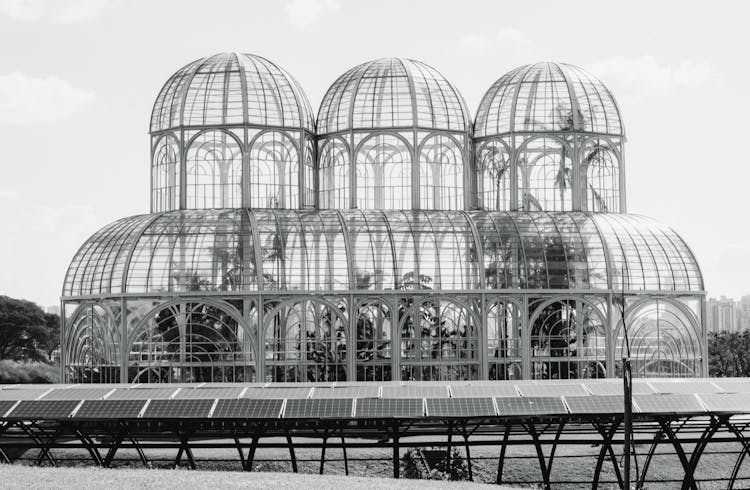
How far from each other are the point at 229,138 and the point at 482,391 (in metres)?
30.5

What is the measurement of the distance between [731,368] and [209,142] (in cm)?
6022

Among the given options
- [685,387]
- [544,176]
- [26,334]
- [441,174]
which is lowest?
[685,387]

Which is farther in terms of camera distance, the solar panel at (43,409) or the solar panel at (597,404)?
the solar panel at (43,409)

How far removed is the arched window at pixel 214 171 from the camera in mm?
74188

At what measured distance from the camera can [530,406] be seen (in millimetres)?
46188

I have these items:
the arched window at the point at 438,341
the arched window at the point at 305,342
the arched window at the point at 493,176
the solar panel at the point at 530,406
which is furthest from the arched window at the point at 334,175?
the solar panel at the point at 530,406

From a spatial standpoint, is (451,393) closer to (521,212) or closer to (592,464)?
(592,464)

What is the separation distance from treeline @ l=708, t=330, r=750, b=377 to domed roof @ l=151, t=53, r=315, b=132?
169ft

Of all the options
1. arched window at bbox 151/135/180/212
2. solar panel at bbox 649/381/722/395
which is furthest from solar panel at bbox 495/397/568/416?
arched window at bbox 151/135/180/212

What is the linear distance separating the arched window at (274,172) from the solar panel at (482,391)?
2694cm

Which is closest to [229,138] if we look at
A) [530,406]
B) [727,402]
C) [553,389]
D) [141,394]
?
[141,394]

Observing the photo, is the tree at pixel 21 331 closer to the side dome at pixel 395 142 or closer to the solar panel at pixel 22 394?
the side dome at pixel 395 142

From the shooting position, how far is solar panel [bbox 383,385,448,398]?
48.3 m

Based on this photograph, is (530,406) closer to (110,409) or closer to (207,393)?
(207,393)
